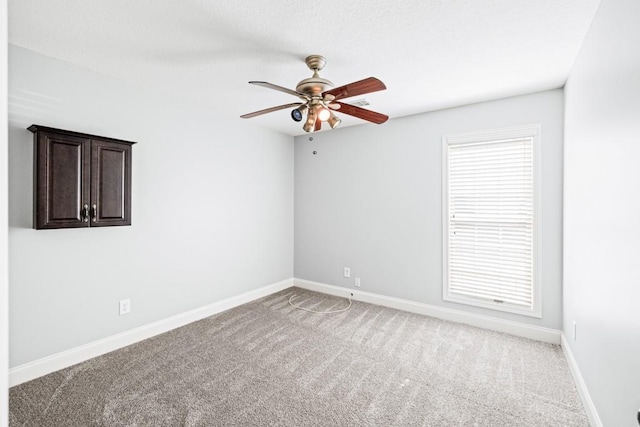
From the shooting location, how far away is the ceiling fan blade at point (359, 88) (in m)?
1.91

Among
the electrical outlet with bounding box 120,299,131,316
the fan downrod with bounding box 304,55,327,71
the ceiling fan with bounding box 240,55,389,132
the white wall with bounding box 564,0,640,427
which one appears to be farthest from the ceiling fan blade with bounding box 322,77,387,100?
the electrical outlet with bounding box 120,299,131,316

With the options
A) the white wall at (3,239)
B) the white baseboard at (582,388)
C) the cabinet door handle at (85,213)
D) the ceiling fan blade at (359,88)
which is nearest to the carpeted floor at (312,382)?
the white baseboard at (582,388)

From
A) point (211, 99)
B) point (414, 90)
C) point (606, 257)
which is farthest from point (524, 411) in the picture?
point (211, 99)

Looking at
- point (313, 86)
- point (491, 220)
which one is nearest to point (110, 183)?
point (313, 86)

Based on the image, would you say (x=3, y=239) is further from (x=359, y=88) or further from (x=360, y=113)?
(x=360, y=113)

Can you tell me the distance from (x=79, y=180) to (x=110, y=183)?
223mm

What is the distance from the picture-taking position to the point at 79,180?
2.43 m

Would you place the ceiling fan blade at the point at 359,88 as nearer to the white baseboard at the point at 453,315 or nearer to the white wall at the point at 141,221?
the white wall at the point at 141,221

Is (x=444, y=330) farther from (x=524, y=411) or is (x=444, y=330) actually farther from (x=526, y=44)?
(x=526, y=44)

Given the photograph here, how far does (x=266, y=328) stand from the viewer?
11.0ft

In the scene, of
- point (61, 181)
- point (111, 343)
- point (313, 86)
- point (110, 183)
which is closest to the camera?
point (313, 86)

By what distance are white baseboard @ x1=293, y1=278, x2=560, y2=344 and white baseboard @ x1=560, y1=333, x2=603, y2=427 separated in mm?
219

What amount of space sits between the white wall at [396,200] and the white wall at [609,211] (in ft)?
2.12

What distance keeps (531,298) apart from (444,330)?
0.94m
